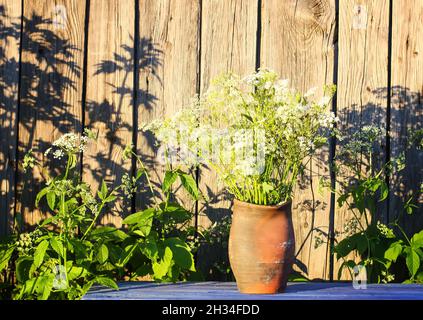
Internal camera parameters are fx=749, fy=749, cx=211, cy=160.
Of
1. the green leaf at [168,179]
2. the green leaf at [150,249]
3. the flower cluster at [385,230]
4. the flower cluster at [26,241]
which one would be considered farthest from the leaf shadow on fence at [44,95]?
the flower cluster at [385,230]

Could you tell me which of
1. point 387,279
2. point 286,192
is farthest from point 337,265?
point 286,192

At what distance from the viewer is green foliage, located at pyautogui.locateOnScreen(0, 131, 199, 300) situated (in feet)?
10.6

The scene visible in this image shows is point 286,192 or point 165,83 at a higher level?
point 165,83

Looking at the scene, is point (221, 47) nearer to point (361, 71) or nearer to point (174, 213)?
point (361, 71)

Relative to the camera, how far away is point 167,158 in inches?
142

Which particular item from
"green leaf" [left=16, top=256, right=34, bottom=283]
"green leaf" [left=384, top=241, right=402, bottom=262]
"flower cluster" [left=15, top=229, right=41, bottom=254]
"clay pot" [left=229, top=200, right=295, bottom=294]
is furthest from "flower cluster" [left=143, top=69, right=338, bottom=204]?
"green leaf" [left=16, top=256, right=34, bottom=283]

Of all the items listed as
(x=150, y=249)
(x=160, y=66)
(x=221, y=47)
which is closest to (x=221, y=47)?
(x=221, y=47)

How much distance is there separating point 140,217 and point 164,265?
283 millimetres

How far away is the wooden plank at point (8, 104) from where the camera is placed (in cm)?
364

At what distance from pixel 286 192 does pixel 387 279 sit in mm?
896

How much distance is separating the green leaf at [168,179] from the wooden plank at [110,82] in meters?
0.38

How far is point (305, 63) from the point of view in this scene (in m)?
3.67

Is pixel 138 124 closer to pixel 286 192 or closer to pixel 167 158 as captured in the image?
pixel 167 158
